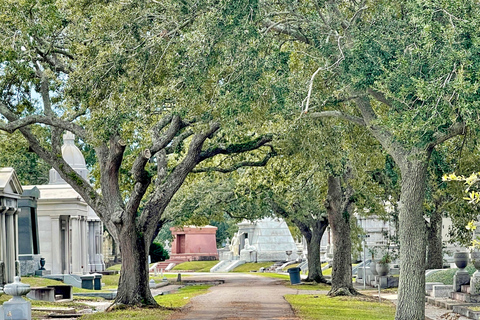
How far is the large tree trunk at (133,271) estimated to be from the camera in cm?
2286

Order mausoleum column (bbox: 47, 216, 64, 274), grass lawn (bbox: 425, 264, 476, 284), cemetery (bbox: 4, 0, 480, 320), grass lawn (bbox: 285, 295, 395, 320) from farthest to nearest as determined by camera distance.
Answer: mausoleum column (bbox: 47, 216, 64, 274), grass lawn (bbox: 425, 264, 476, 284), grass lawn (bbox: 285, 295, 395, 320), cemetery (bbox: 4, 0, 480, 320)

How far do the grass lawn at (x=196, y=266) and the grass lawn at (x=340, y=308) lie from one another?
46.0 metres

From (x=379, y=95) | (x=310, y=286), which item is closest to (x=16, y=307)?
(x=379, y=95)

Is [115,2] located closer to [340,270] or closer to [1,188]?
[1,188]

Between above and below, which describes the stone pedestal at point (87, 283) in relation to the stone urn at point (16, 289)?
below

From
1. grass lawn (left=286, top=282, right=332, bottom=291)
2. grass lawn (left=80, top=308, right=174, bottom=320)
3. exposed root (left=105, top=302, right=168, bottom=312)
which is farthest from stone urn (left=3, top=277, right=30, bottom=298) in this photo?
grass lawn (left=286, top=282, right=332, bottom=291)

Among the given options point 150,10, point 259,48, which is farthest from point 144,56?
point 259,48

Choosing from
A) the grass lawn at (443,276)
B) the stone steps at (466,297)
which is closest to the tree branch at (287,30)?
the stone steps at (466,297)

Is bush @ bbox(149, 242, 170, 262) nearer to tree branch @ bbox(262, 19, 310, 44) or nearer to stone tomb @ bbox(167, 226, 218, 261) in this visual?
stone tomb @ bbox(167, 226, 218, 261)

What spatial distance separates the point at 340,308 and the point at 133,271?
6065mm

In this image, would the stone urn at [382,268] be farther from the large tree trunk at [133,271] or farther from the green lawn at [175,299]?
the large tree trunk at [133,271]

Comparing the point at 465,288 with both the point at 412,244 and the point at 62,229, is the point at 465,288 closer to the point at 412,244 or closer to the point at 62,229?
the point at 412,244

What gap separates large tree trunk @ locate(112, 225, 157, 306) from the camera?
22859mm

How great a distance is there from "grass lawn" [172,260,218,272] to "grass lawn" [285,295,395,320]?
1810 inches
